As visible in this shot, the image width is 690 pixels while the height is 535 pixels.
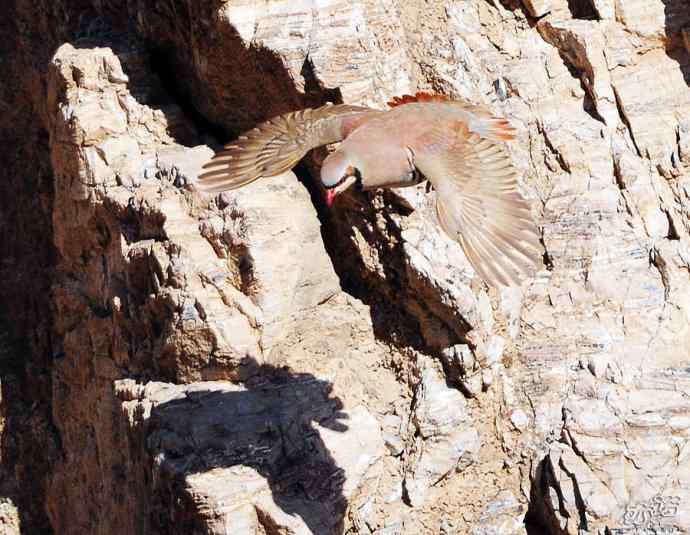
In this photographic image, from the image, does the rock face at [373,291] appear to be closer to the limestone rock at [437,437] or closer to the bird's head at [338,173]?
the limestone rock at [437,437]

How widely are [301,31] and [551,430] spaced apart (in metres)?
1.90

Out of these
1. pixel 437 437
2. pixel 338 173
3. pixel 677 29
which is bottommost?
pixel 437 437

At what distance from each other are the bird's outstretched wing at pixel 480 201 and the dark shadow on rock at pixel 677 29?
5.41 feet

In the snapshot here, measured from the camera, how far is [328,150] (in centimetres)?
552

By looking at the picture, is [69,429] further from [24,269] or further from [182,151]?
[182,151]

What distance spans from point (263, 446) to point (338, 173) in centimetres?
114

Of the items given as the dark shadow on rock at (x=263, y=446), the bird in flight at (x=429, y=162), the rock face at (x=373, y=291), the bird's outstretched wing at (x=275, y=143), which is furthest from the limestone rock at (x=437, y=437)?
the bird's outstretched wing at (x=275, y=143)

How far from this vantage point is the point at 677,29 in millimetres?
6094

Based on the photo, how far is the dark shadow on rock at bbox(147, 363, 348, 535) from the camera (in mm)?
5043

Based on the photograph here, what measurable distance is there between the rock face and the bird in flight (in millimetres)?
542

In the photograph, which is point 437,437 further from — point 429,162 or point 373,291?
point 429,162

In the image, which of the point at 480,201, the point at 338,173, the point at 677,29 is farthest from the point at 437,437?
the point at 677,29

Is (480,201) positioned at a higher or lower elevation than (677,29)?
lower

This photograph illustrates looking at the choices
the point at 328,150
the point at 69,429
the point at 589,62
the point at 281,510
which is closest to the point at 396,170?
the point at 328,150
